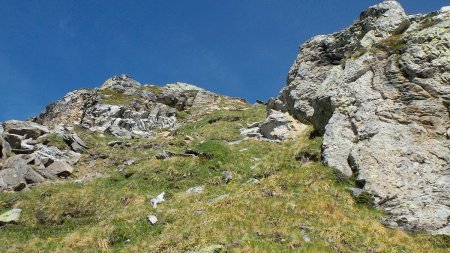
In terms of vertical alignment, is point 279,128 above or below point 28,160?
above

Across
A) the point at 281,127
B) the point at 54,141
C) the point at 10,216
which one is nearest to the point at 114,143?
the point at 54,141

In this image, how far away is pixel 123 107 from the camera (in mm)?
69000

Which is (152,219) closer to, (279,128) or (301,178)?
(301,178)

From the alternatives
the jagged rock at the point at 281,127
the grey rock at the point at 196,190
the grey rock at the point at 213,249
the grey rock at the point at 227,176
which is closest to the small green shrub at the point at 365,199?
the grey rock at the point at 213,249

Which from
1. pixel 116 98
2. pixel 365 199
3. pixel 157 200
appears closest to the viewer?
pixel 365 199

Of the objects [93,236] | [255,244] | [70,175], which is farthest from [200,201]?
[70,175]

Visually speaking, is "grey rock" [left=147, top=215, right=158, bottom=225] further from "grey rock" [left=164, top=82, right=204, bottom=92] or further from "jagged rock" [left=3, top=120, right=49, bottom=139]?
"grey rock" [left=164, top=82, right=204, bottom=92]

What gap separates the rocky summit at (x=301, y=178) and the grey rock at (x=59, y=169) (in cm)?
9

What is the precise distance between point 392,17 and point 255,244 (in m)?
24.3

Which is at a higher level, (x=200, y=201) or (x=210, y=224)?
(x=200, y=201)

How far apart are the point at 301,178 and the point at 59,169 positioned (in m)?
18.8

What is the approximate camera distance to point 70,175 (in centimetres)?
3195

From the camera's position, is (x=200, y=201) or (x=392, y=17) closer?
(x=200, y=201)

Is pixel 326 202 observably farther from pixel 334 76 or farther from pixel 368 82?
pixel 334 76
